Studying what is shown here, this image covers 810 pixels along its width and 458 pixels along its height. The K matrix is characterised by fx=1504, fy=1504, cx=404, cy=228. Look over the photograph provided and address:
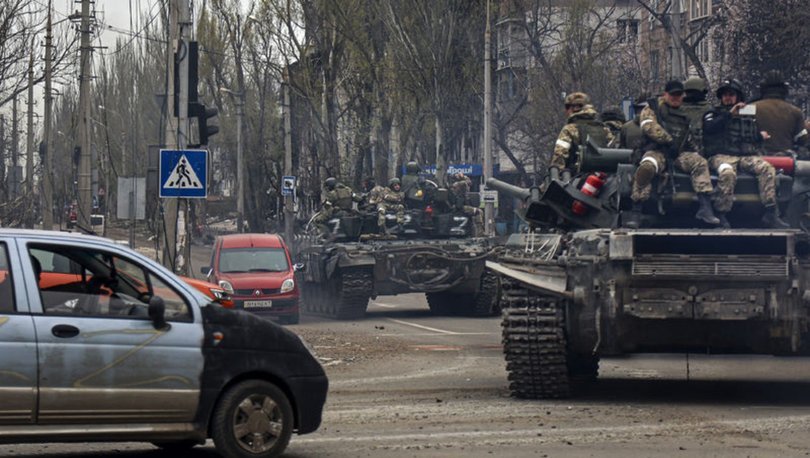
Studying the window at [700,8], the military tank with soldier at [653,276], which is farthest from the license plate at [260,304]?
the window at [700,8]

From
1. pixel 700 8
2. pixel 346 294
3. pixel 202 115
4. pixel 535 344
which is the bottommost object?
pixel 346 294

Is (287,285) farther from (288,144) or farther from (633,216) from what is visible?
(288,144)

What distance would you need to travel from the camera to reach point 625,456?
9539 mm

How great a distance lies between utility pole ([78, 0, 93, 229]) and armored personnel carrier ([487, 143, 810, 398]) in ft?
76.5

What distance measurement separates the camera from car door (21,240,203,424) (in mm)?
8500

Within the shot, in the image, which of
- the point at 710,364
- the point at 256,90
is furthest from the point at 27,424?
the point at 256,90

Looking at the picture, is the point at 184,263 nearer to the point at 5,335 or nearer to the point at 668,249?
the point at 668,249

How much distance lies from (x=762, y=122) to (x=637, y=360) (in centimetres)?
466

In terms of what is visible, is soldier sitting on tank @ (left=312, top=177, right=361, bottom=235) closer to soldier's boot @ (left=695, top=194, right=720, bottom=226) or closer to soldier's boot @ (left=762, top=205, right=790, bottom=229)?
soldier's boot @ (left=695, top=194, right=720, bottom=226)

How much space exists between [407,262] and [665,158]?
12.4 m

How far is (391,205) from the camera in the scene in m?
26.8

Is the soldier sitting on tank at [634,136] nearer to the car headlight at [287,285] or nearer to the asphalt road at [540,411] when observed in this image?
the asphalt road at [540,411]

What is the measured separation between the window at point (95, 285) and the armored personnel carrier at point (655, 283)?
4.30m

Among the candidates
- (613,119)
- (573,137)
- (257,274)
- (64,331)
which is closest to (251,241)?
(257,274)
